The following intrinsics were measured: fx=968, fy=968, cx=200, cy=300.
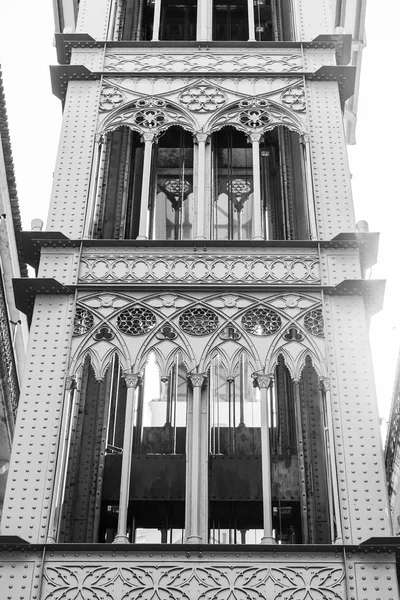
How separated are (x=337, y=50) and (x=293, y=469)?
757 cm

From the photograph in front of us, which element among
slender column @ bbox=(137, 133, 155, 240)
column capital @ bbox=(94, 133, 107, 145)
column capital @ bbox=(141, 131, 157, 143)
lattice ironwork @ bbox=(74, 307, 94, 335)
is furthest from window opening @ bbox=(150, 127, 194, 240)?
lattice ironwork @ bbox=(74, 307, 94, 335)

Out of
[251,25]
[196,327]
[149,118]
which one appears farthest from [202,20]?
[196,327]

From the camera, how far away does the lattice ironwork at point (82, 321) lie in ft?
45.2

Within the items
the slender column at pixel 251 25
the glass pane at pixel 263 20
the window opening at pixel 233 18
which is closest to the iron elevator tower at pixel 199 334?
the slender column at pixel 251 25

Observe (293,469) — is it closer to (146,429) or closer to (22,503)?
(146,429)

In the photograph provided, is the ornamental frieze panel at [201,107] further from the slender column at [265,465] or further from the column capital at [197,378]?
the slender column at [265,465]

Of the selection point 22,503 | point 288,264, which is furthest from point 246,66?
point 22,503

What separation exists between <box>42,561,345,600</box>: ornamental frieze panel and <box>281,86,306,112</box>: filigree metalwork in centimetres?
821

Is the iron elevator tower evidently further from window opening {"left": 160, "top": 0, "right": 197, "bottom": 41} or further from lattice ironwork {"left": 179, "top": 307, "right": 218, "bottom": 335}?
window opening {"left": 160, "top": 0, "right": 197, "bottom": 41}

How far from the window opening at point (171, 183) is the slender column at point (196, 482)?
6.92 metres

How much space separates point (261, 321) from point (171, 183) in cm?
643

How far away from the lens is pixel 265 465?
487 inches

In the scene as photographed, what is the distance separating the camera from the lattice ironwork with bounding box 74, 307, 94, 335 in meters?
13.8

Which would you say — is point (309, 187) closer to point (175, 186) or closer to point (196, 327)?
point (196, 327)
